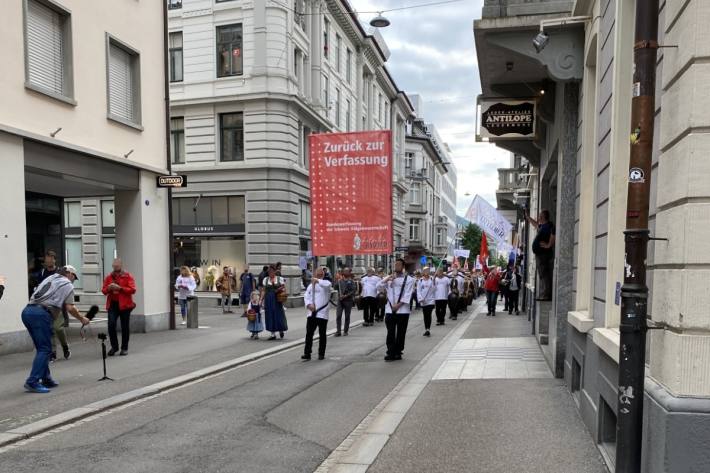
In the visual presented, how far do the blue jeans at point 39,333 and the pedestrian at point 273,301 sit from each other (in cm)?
587

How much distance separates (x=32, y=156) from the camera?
1131cm

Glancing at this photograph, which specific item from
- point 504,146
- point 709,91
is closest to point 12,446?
point 709,91

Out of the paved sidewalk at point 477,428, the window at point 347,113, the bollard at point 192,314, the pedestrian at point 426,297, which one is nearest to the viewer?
the paved sidewalk at point 477,428

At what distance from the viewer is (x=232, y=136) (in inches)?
1033

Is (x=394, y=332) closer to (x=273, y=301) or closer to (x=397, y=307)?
(x=397, y=307)

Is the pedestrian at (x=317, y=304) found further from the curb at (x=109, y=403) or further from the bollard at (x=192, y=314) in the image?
the bollard at (x=192, y=314)

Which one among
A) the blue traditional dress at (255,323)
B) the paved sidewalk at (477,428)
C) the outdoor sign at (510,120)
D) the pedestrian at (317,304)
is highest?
the outdoor sign at (510,120)

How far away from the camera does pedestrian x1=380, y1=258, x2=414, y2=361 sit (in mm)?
Answer: 10352

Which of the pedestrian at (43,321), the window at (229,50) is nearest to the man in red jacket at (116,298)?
the pedestrian at (43,321)

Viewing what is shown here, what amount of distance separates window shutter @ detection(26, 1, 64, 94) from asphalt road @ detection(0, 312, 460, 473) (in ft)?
24.3

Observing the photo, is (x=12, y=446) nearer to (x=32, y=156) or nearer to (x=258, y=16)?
(x=32, y=156)

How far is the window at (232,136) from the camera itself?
26047 millimetres

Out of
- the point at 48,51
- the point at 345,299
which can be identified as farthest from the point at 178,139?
the point at 345,299

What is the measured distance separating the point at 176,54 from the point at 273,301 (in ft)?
59.7
